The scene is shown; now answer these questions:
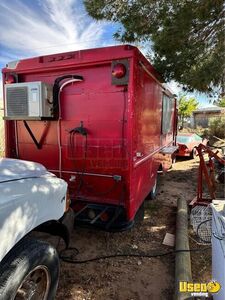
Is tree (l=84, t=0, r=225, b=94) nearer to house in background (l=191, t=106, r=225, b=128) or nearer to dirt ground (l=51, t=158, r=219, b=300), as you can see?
dirt ground (l=51, t=158, r=219, b=300)

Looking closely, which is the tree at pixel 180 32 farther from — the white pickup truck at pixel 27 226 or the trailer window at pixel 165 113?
the white pickup truck at pixel 27 226

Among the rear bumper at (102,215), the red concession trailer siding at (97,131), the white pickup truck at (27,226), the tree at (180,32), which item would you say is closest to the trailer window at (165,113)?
the tree at (180,32)

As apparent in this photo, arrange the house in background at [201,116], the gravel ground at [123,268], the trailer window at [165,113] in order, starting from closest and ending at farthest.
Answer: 1. the gravel ground at [123,268]
2. the trailer window at [165,113]
3. the house in background at [201,116]

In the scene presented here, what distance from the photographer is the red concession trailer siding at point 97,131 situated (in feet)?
11.4

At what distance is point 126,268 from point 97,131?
1.97 meters

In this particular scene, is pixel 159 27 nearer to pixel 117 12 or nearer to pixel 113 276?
pixel 117 12

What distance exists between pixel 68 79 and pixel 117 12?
2561mm

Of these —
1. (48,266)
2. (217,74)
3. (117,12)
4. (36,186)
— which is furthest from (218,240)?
(117,12)

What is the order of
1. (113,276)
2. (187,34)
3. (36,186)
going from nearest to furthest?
(36,186) < (113,276) < (187,34)

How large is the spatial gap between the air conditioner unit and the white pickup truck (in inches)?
46.1

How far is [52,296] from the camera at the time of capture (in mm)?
2395

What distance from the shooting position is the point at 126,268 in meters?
3.36

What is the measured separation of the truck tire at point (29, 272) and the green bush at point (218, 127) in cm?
1821

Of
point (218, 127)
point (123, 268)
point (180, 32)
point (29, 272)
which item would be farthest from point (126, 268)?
point (218, 127)
